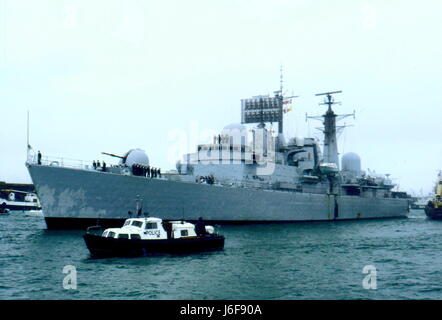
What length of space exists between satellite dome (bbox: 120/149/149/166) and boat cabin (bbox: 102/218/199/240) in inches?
515

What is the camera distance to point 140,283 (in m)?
15.0

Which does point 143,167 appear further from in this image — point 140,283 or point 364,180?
point 364,180

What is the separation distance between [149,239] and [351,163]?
4449 cm

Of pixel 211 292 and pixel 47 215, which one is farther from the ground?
pixel 47 215

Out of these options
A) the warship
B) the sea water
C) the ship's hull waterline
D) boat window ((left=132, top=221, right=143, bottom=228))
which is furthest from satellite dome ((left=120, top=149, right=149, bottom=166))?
boat window ((left=132, top=221, right=143, bottom=228))

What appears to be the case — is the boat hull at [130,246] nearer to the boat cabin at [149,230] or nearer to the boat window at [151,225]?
the boat cabin at [149,230]

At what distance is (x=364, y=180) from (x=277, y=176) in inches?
726

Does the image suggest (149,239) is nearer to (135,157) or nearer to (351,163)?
(135,157)

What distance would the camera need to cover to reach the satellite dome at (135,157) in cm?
3430

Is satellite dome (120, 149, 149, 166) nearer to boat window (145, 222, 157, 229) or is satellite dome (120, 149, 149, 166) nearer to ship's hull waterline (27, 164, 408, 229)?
ship's hull waterline (27, 164, 408, 229)

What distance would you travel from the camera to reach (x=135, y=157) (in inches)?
1353

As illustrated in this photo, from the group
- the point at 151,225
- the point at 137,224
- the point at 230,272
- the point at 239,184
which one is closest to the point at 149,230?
the point at 151,225

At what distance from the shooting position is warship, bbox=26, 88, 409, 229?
92.0 ft
